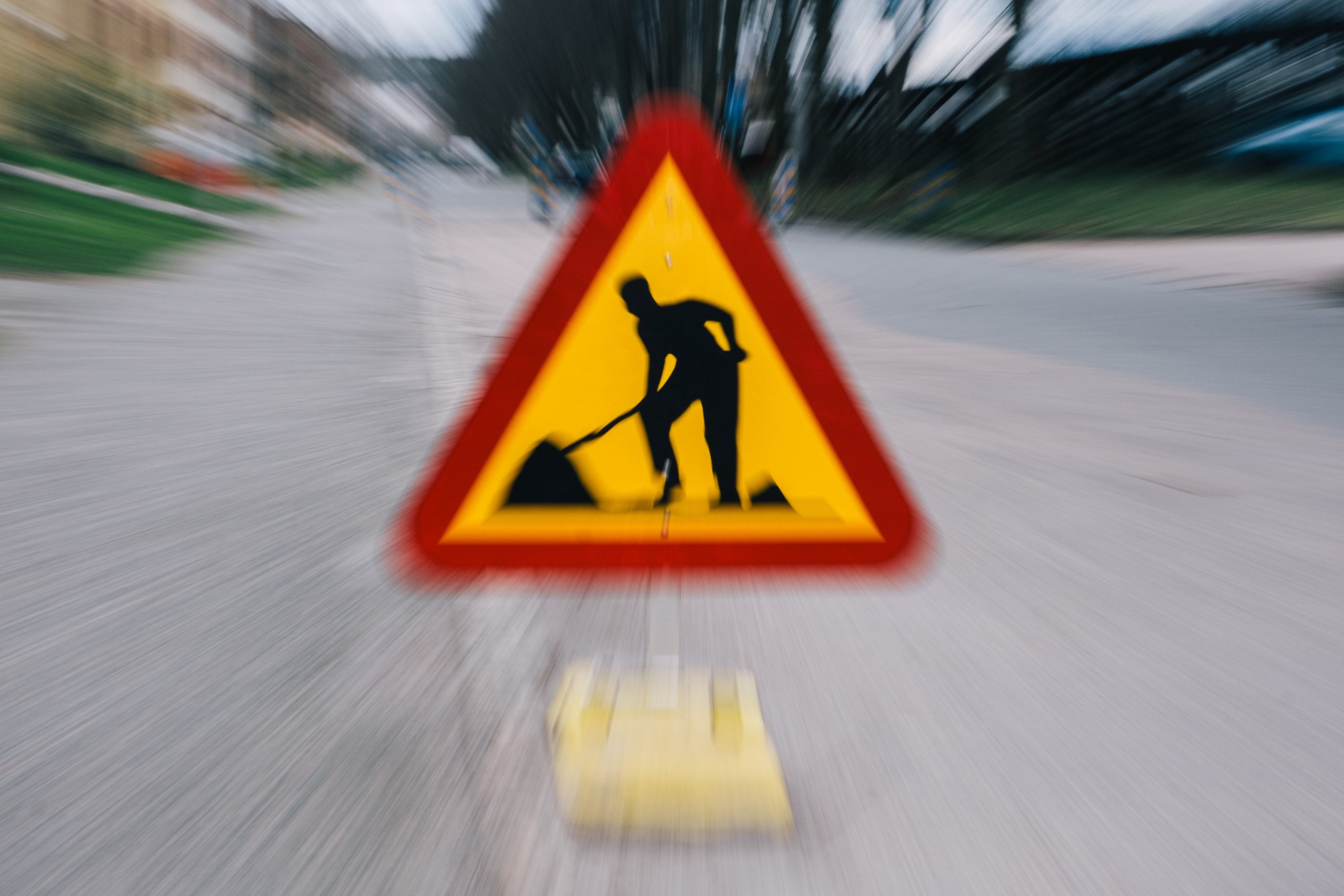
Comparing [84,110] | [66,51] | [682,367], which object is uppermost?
[66,51]

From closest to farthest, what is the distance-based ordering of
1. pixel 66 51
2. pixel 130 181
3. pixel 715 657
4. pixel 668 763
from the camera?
pixel 668 763, pixel 715 657, pixel 66 51, pixel 130 181

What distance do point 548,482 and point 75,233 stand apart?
13.9 meters

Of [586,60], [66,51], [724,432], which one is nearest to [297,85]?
[586,60]

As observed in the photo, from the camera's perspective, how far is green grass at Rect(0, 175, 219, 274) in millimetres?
11062

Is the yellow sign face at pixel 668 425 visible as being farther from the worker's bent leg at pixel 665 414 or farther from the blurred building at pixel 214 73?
the blurred building at pixel 214 73

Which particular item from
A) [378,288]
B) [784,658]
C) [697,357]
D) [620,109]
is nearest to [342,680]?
[784,658]

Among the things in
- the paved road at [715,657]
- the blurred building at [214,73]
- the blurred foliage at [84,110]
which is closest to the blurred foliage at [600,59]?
the blurred building at [214,73]

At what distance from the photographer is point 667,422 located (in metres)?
1.71

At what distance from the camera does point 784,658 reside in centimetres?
269

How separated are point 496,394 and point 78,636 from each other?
1858mm

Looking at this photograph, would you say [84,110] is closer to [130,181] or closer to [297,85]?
[130,181]

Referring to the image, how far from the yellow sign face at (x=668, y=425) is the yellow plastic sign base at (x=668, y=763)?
1.70 ft

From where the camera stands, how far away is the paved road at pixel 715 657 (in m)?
1.84

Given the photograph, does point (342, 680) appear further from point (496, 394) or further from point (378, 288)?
point (378, 288)
